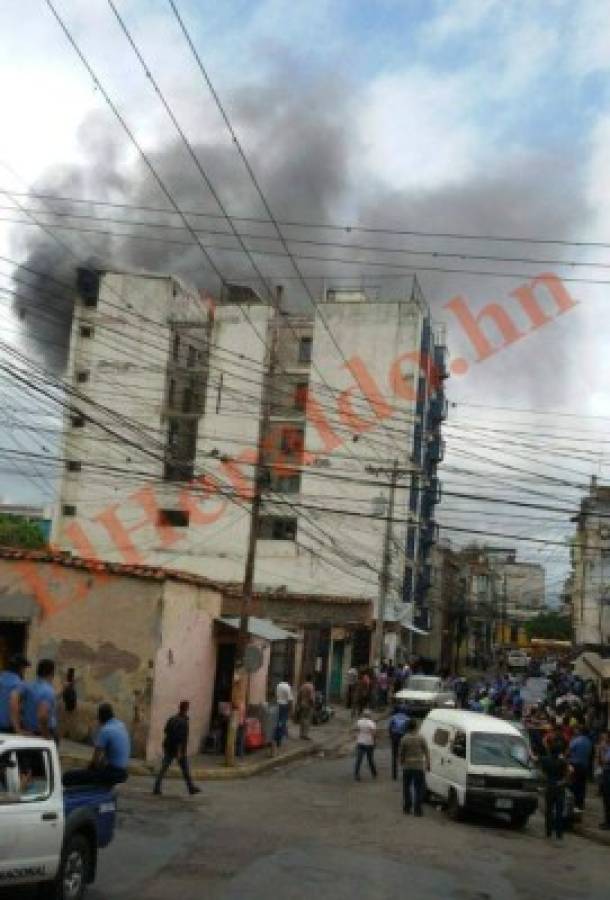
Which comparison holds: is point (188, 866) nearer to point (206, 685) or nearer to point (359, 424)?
point (206, 685)

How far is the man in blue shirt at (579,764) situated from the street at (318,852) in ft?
3.23

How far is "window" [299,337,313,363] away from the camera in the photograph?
196ft

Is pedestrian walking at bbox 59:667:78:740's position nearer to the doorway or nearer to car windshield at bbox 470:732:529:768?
the doorway

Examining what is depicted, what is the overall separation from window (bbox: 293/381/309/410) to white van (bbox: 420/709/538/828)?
129 ft

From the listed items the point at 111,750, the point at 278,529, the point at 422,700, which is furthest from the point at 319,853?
the point at 278,529

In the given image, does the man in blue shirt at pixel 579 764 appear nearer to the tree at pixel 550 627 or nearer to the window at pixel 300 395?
the window at pixel 300 395

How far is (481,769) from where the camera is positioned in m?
17.2

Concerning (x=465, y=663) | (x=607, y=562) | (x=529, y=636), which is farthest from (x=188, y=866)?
(x=529, y=636)

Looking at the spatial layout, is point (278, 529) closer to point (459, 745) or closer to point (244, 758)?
point (244, 758)

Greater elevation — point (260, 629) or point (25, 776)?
point (260, 629)

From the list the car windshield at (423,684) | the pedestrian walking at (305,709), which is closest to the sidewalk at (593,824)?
the pedestrian walking at (305,709)

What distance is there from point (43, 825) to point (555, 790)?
1057 cm

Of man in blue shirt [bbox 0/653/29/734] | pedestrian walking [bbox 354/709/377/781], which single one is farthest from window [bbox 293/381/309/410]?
man in blue shirt [bbox 0/653/29/734]

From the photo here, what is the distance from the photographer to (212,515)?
5816 centimetres
